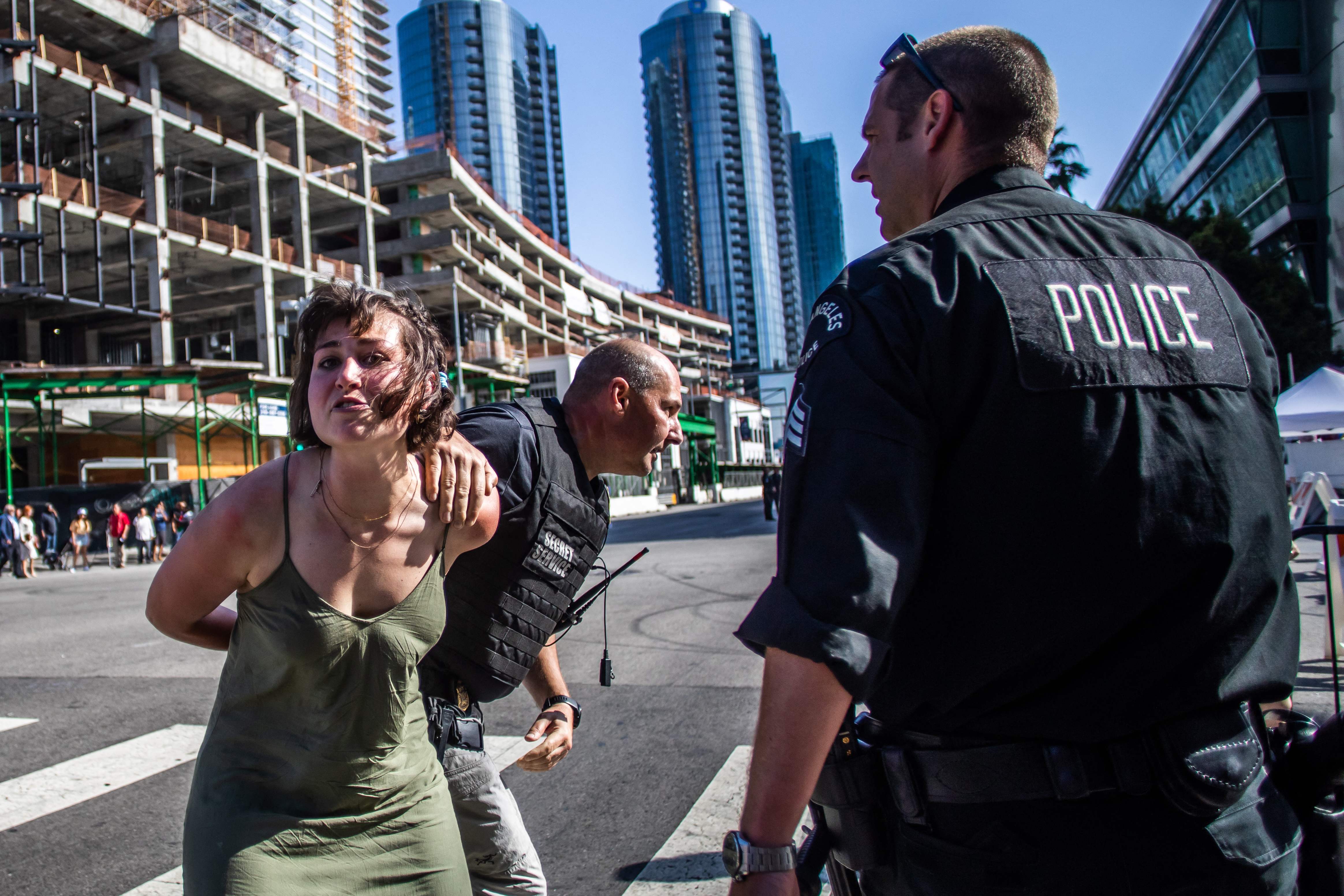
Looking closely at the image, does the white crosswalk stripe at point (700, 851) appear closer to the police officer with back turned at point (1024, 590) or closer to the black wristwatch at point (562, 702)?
the black wristwatch at point (562, 702)

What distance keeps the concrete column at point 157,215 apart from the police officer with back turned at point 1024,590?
43.0 meters

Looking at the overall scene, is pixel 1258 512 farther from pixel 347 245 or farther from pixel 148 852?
pixel 347 245

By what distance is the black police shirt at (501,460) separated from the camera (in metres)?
2.62

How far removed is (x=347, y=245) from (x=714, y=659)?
58.1m

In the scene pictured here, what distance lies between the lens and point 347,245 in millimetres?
59500

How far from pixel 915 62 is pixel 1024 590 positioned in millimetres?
979

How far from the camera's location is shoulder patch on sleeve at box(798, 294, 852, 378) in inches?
55.1

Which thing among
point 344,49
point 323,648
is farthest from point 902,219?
point 344,49

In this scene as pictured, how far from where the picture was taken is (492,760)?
12.0ft

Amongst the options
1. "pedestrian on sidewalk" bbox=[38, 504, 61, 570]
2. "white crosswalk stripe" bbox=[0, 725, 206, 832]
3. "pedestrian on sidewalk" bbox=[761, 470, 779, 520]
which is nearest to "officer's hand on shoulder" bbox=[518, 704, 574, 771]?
"white crosswalk stripe" bbox=[0, 725, 206, 832]

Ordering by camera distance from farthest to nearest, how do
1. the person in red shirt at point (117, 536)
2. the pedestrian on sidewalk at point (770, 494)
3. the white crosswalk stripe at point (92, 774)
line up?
the pedestrian on sidewalk at point (770, 494), the person in red shirt at point (117, 536), the white crosswalk stripe at point (92, 774)

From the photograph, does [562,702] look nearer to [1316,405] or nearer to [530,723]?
[530,723]

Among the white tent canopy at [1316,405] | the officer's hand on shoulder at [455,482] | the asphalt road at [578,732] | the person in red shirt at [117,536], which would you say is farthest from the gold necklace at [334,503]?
the person in red shirt at [117,536]

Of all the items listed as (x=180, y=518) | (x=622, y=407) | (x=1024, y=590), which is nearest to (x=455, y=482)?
(x=622, y=407)
